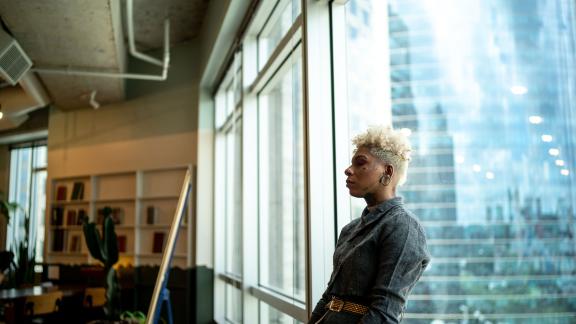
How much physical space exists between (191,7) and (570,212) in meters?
5.93

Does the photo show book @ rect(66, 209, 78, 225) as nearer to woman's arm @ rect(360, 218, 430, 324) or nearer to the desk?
the desk

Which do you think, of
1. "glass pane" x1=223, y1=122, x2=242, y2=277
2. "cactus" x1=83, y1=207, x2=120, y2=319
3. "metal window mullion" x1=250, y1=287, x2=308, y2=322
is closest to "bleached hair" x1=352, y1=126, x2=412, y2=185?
"metal window mullion" x1=250, y1=287, x2=308, y2=322

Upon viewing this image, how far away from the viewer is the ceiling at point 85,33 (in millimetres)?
4832

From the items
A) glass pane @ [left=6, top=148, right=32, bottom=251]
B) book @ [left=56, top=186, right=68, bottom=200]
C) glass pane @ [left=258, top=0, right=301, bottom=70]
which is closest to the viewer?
glass pane @ [left=258, top=0, right=301, bottom=70]

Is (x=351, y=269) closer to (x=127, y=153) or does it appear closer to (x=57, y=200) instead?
(x=127, y=153)

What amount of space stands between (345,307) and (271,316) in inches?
115

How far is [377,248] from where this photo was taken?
1692 millimetres

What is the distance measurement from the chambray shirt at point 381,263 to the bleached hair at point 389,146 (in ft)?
0.50

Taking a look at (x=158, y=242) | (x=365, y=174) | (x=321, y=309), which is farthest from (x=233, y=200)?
(x=365, y=174)

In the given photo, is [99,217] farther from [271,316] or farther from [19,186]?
[271,316]

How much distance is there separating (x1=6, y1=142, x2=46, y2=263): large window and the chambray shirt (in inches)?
375

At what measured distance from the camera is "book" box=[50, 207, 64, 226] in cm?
846

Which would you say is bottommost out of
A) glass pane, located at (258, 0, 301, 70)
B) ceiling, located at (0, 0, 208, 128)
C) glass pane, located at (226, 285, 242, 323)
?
glass pane, located at (226, 285, 242, 323)

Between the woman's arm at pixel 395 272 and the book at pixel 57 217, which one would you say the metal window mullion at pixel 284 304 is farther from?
the book at pixel 57 217
